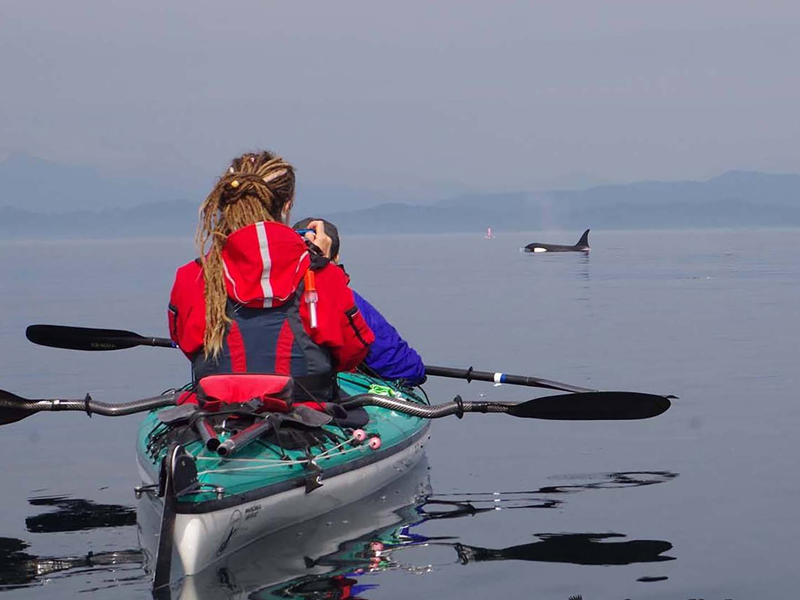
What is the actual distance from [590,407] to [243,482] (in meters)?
3.13

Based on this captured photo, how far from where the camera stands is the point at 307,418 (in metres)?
9.14

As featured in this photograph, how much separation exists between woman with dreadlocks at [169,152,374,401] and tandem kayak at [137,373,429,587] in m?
0.53

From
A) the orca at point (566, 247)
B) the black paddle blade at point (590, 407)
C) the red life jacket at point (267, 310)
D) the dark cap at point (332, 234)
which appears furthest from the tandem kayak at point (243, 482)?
the orca at point (566, 247)

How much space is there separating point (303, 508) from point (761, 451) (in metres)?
5.34

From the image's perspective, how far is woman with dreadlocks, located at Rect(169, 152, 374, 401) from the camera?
8883 millimetres

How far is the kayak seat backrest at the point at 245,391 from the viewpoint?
29.1 ft

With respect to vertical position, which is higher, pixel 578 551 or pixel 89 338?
pixel 89 338

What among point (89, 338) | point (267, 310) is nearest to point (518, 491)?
point (267, 310)

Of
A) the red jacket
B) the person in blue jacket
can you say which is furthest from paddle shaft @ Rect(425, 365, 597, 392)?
the red jacket

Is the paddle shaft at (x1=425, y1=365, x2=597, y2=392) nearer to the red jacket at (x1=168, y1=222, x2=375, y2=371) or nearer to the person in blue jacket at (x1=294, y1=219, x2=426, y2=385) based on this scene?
the person in blue jacket at (x1=294, y1=219, x2=426, y2=385)

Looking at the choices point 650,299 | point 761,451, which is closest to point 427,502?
point 761,451

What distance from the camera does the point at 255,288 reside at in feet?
29.3

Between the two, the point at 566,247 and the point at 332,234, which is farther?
the point at 566,247

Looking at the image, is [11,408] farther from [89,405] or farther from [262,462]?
[262,462]
